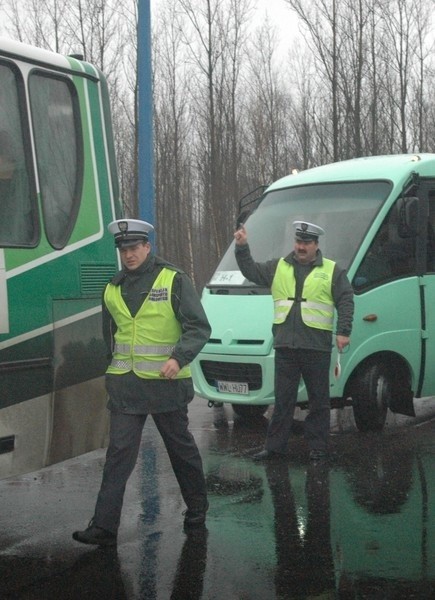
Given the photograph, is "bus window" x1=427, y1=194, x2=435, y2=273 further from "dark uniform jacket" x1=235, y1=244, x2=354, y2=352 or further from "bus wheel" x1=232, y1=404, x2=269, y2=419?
"bus wheel" x1=232, y1=404, x2=269, y2=419

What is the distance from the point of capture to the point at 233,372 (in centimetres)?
960

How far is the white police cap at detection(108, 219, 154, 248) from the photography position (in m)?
5.91

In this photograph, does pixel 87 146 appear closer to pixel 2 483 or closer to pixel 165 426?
pixel 165 426

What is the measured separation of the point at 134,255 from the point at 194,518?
→ 5.39ft

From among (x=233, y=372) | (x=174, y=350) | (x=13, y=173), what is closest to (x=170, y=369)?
(x=174, y=350)

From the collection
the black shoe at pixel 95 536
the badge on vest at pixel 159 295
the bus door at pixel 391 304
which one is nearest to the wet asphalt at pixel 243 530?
the black shoe at pixel 95 536

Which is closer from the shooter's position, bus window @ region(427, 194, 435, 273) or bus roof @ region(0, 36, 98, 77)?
bus roof @ region(0, 36, 98, 77)

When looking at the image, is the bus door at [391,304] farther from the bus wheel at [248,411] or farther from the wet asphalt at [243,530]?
the bus wheel at [248,411]

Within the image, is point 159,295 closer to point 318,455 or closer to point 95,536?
point 95,536

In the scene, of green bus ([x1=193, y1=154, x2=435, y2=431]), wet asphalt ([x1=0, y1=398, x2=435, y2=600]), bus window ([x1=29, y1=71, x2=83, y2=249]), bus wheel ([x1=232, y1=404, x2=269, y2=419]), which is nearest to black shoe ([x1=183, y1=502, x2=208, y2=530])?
wet asphalt ([x1=0, y1=398, x2=435, y2=600])

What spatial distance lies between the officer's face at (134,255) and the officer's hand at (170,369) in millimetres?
603

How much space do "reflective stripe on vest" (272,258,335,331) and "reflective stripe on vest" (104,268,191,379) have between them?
251 cm

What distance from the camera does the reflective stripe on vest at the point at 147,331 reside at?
594 centimetres

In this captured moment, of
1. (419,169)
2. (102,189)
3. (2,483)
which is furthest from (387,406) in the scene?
(102,189)
